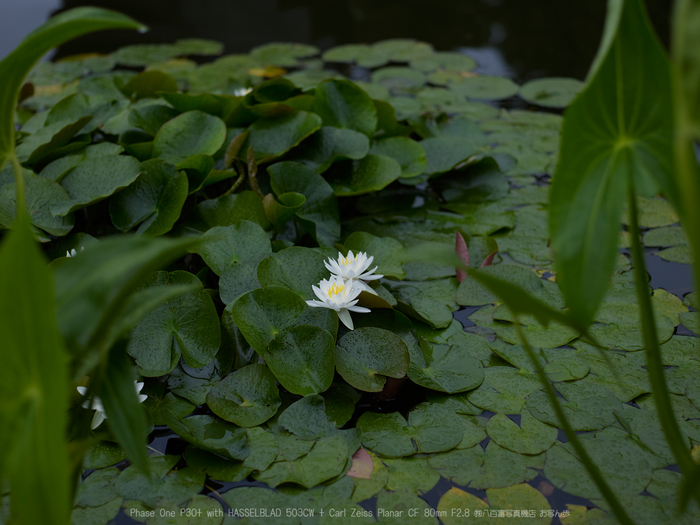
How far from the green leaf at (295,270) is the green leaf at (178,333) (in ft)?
0.50

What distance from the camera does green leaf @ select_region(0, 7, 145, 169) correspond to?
566 mm

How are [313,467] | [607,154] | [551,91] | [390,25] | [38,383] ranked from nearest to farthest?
[38,383], [607,154], [313,467], [551,91], [390,25]

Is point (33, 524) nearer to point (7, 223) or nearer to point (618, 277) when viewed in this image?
point (7, 223)

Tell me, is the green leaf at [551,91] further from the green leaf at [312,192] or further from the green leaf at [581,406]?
the green leaf at [581,406]

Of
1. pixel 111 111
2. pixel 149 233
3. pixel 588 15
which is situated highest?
pixel 588 15

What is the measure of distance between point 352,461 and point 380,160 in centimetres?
100

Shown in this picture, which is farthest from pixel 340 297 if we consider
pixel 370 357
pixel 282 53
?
pixel 282 53

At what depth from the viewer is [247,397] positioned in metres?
1.11

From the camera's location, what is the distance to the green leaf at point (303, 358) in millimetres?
1096

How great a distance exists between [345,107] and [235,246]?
0.73 metres

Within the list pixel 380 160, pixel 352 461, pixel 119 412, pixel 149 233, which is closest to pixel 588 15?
pixel 380 160

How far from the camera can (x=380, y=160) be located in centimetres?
171

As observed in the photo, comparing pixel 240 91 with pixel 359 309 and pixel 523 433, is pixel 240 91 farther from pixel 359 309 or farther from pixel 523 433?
pixel 523 433

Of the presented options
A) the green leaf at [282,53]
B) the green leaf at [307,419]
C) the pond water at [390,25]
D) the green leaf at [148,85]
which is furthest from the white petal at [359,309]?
the green leaf at [282,53]
